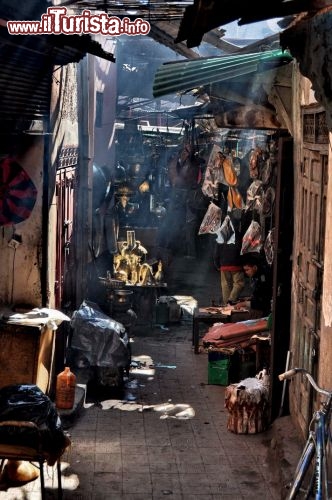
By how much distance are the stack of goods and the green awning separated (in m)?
4.91

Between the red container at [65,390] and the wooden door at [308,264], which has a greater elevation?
the wooden door at [308,264]

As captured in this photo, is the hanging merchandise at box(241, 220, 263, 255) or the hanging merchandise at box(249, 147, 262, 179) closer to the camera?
the hanging merchandise at box(249, 147, 262, 179)

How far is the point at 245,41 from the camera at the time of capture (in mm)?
26625

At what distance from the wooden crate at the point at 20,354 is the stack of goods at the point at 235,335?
11.6 feet

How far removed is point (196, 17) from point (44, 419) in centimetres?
449

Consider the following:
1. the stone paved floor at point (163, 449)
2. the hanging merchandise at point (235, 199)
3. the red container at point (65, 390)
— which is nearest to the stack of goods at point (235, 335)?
the stone paved floor at point (163, 449)

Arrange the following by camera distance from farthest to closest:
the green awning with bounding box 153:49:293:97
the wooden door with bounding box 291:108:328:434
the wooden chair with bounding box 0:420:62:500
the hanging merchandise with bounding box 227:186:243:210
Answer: the hanging merchandise with bounding box 227:186:243:210, the green awning with bounding box 153:49:293:97, the wooden door with bounding box 291:108:328:434, the wooden chair with bounding box 0:420:62:500

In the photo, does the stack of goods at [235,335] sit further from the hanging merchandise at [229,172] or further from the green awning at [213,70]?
the green awning at [213,70]

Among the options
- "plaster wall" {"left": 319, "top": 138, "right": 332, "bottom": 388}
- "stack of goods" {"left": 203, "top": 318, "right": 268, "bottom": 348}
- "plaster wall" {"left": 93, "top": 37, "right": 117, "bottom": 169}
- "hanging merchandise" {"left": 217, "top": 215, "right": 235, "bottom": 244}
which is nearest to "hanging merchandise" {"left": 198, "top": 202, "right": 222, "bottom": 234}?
"hanging merchandise" {"left": 217, "top": 215, "right": 235, "bottom": 244}

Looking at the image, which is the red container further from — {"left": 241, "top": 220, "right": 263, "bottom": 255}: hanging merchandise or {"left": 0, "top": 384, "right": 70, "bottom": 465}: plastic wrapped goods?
{"left": 241, "top": 220, "right": 263, "bottom": 255}: hanging merchandise

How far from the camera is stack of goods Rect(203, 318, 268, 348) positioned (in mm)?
12844

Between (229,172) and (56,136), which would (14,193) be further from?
(229,172)

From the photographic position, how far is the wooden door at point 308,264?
27.8 ft

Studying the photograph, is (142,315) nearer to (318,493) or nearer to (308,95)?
(308,95)
